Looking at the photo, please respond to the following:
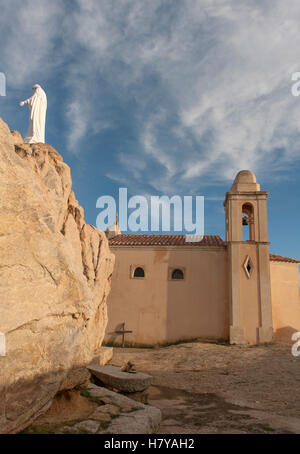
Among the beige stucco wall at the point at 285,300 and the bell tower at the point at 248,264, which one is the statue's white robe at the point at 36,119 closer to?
the bell tower at the point at 248,264

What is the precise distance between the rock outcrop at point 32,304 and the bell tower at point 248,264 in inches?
472

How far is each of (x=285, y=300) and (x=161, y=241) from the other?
738 cm

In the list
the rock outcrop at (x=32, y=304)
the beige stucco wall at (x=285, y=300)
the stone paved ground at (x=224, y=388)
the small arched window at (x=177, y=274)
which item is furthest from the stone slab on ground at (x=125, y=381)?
the beige stucco wall at (x=285, y=300)

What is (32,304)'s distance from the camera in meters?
4.04

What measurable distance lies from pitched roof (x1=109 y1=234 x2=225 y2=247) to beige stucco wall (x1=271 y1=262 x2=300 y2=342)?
3.45m

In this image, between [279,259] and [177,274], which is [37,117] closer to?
[177,274]

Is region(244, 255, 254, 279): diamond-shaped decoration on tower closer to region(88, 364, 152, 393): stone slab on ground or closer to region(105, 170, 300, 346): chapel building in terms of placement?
region(105, 170, 300, 346): chapel building

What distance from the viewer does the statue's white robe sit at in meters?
10.4

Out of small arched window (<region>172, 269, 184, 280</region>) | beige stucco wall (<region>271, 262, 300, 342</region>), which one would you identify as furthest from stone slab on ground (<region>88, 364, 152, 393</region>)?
beige stucco wall (<region>271, 262, 300, 342</region>)

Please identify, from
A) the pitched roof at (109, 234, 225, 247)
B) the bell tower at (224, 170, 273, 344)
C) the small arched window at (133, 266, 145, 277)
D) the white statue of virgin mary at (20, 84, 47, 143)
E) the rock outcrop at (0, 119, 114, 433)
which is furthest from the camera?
the pitched roof at (109, 234, 225, 247)

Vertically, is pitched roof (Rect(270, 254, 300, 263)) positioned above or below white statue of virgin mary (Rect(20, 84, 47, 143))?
below

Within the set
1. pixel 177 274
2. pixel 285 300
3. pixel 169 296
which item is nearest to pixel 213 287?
pixel 177 274
